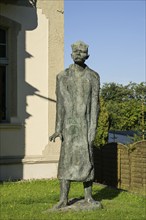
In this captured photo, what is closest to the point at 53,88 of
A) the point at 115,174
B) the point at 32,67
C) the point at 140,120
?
the point at 32,67

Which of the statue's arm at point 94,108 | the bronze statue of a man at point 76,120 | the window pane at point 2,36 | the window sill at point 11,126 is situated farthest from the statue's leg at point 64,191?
the window pane at point 2,36

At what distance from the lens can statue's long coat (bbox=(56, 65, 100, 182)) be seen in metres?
6.96

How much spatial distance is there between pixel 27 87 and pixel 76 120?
6214 mm

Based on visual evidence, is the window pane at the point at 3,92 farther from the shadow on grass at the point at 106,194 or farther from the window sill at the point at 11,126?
the shadow on grass at the point at 106,194

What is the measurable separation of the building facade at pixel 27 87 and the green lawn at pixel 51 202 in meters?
0.88

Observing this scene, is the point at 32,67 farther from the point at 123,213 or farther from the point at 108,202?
the point at 123,213

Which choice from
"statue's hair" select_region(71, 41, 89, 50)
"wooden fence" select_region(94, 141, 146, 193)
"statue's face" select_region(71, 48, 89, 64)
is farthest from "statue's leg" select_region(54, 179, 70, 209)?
"wooden fence" select_region(94, 141, 146, 193)

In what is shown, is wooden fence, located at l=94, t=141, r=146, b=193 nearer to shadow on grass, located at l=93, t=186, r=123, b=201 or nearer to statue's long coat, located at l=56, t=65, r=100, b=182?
shadow on grass, located at l=93, t=186, r=123, b=201

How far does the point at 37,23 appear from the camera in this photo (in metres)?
13.3

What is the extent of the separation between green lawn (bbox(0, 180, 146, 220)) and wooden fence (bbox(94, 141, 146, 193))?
6.04ft

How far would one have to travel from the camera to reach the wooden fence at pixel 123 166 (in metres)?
12.5

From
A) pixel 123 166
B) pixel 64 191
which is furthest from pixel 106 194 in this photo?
pixel 123 166

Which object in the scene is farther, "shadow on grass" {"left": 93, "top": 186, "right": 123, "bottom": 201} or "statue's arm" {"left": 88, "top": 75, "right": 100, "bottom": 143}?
"shadow on grass" {"left": 93, "top": 186, "right": 123, "bottom": 201}

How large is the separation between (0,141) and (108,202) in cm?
499
